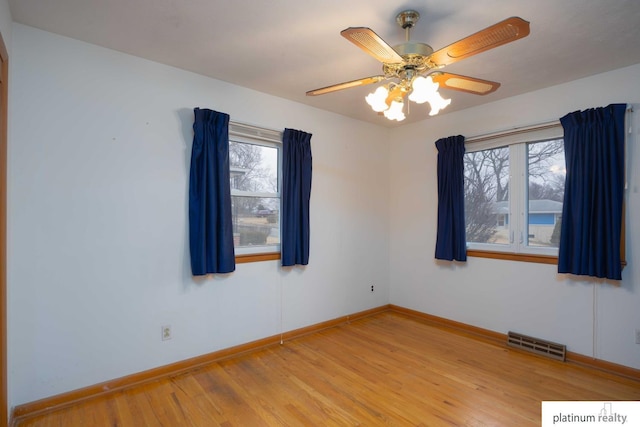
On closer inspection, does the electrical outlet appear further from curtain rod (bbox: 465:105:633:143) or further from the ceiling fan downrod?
curtain rod (bbox: 465:105:633:143)

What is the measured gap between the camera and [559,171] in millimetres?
3078

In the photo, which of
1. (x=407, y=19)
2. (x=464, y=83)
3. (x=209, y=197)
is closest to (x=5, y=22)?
(x=209, y=197)

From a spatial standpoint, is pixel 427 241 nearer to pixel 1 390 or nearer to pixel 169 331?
pixel 169 331

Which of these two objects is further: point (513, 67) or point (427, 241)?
point (427, 241)

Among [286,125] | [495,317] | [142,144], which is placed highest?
[286,125]

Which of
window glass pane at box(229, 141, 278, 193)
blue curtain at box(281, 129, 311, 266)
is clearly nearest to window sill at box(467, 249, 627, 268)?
blue curtain at box(281, 129, 311, 266)

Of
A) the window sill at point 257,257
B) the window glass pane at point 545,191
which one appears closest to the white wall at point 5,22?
the window sill at point 257,257

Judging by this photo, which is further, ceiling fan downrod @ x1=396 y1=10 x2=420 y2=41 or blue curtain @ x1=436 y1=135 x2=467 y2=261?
blue curtain @ x1=436 y1=135 x2=467 y2=261

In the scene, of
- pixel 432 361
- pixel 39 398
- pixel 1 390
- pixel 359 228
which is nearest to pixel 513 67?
pixel 359 228

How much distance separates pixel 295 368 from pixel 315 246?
51.9 inches

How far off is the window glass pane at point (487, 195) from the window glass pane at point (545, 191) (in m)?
0.22

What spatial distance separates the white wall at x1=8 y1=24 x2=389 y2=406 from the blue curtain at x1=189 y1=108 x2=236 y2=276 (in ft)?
0.33

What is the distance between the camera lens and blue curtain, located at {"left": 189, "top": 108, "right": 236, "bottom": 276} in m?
2.72

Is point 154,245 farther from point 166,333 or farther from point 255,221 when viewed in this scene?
point 255,221
